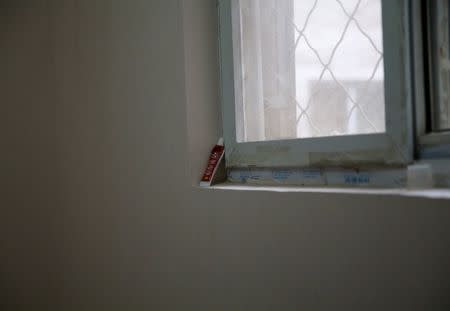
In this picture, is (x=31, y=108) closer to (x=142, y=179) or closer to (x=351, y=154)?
(x=142, y=179)

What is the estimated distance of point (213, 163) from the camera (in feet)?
2.75

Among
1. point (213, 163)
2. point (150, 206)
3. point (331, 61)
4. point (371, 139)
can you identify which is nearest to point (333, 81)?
point (331, 61)

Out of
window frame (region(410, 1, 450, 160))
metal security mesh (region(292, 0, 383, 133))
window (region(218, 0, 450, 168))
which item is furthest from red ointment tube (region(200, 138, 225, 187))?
window frame (region(410, 1, 450, 160))

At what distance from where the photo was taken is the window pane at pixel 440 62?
23.4 inches

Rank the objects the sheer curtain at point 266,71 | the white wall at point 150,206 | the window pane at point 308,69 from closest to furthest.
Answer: the white wall at point 150,206 < the window pane at point 308,69 < the sheer curtain at point 266,71

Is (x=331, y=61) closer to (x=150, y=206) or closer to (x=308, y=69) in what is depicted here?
(x=308, y=69)

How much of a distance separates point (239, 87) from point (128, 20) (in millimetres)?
391

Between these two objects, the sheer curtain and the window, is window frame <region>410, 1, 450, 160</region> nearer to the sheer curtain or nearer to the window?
the window

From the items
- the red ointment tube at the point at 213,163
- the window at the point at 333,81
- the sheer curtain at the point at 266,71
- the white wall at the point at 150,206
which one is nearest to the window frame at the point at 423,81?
the window at the point at 333,81

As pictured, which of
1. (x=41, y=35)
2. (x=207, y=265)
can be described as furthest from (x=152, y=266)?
(x=41, y=35)

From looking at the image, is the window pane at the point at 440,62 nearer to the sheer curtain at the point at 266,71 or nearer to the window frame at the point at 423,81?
the window frame at the point at 423,81

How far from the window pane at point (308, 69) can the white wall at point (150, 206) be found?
0.33ft

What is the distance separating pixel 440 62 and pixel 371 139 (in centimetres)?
18

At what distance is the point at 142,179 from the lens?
928 millimetres
